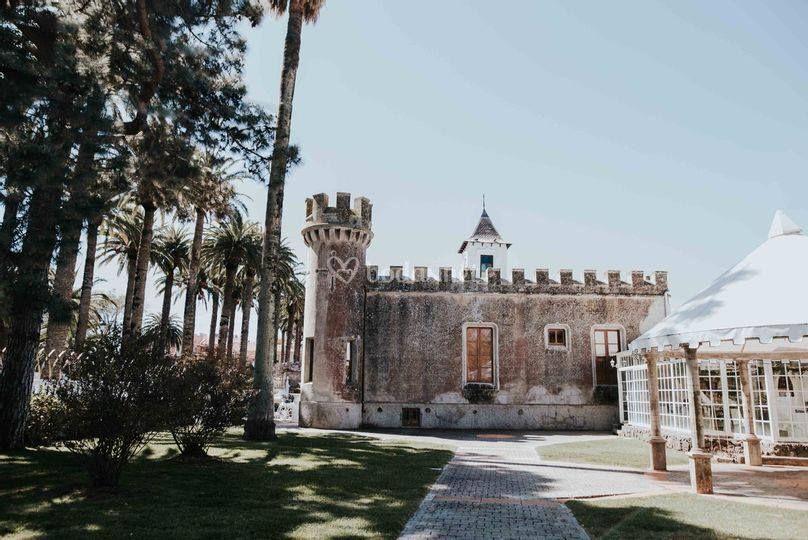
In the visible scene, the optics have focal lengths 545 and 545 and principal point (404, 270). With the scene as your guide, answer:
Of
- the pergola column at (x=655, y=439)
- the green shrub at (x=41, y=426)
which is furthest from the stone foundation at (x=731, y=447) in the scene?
the green shrub at (x=41, y=426)

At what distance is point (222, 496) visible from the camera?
24.0 feet

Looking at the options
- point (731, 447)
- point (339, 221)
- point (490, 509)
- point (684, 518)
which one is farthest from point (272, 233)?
point (731, 447)

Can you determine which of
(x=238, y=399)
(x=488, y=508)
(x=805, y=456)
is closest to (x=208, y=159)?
(x=238, y=399)

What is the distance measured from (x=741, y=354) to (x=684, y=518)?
5.23 metres

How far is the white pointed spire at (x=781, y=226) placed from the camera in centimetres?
969

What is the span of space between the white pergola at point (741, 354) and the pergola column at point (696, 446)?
1cm

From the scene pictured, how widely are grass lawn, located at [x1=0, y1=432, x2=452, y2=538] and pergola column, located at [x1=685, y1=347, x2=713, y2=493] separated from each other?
406 centimetres

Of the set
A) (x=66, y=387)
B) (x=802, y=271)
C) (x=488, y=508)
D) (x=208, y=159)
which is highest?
(x=208, y=159)

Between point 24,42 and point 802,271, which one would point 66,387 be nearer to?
point 24,42

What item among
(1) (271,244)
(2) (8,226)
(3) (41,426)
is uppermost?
(1) (271,244)

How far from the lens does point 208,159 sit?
45.1ft

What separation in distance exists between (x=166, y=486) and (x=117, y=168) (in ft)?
18.8

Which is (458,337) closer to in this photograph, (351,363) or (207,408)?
(351,363)

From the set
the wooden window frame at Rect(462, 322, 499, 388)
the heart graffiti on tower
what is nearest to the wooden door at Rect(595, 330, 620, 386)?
the wooden window frame at Rect(462, 322, 499, 388)
